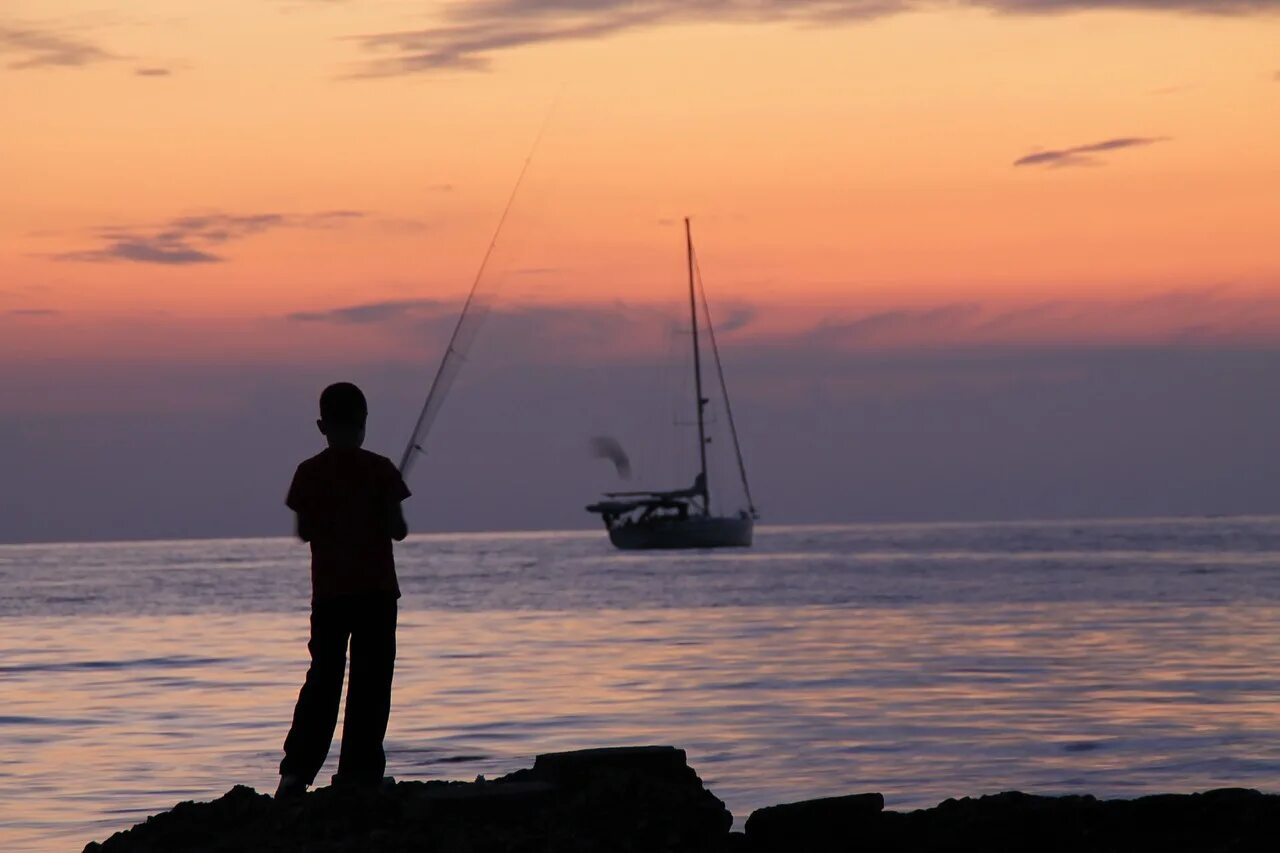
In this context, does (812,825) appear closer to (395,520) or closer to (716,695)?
(395,520)

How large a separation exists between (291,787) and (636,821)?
65.2 inches

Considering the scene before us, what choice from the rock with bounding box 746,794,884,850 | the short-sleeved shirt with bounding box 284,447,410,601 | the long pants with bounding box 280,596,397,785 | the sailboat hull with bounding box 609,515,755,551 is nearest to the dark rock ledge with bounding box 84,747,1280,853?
the rock with bounding box 746,794,884,850

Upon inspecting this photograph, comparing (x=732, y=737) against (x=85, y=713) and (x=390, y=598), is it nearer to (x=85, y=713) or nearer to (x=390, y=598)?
(x=85, y=713)

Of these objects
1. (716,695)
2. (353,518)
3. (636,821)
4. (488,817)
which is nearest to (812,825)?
(636,821)

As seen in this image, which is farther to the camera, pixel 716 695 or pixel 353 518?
pixel 716 695

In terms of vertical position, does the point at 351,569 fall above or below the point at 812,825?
above

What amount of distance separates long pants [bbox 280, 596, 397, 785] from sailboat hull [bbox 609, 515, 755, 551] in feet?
304

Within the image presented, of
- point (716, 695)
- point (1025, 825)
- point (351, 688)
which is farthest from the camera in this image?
point (716, 695)

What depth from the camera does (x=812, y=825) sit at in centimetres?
857

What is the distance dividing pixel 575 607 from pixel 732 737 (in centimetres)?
2817

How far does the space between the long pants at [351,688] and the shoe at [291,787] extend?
0.02 m

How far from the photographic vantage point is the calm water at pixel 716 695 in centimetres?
1444

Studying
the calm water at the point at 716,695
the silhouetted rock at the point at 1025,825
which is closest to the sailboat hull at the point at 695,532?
the calm water at the point at 716,695

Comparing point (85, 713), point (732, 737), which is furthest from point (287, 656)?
point (732, 737)
